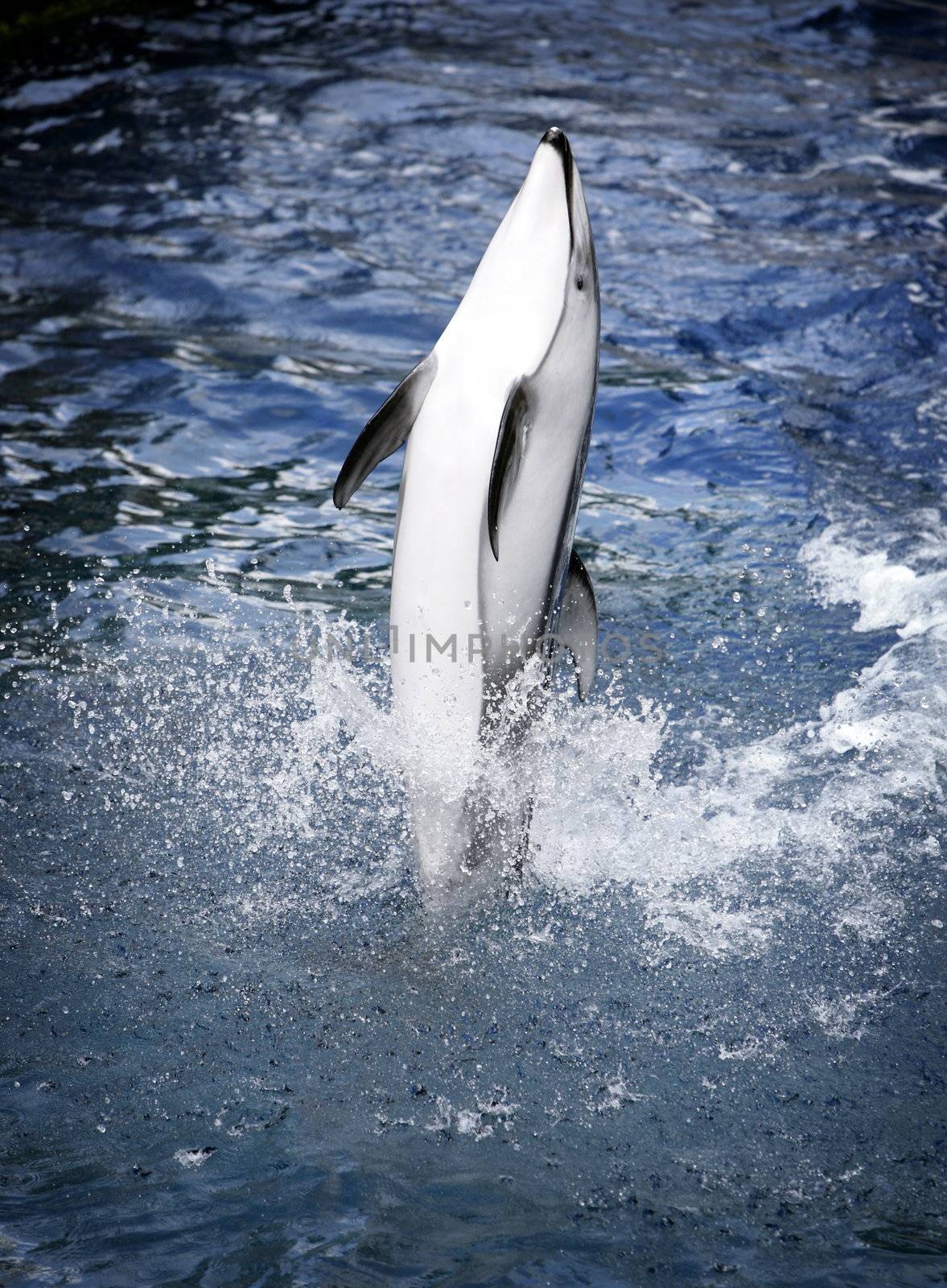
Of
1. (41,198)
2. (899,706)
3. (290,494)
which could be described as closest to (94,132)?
(41,198)

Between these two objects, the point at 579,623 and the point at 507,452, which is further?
the point at 579,623

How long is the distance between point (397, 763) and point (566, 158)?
6.83 feet

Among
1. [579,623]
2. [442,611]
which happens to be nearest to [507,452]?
[442,611]

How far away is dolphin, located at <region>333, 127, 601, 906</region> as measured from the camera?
13.1ft

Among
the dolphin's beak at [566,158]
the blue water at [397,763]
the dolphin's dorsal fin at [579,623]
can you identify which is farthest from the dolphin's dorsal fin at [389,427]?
the blue water at [397,763]

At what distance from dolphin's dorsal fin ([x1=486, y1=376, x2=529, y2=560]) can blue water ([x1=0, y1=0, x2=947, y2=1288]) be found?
95 cm

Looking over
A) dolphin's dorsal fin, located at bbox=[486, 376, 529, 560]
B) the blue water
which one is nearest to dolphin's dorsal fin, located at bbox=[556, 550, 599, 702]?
the blue water

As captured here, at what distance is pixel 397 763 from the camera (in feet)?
14.5

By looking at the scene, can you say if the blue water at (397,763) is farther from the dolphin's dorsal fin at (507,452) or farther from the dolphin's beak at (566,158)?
the dolphin's beak at (566,158)

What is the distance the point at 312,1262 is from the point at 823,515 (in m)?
5.16

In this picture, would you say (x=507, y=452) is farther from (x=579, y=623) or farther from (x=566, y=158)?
(x=566, y=158)

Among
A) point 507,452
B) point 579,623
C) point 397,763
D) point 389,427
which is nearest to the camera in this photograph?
point 507,452

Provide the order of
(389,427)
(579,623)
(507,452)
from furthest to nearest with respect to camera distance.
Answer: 1. (579,623)
2. (389,427)
3. (507,452)

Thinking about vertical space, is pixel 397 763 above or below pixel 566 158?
below
